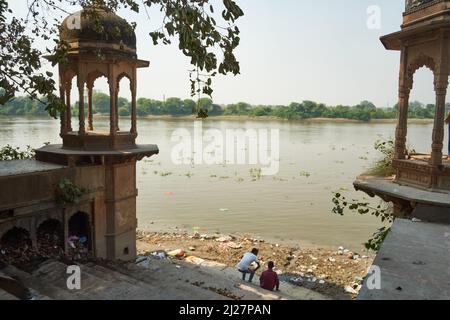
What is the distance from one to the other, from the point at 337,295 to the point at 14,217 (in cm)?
684

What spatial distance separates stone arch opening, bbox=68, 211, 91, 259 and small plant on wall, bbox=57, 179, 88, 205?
0.97 metres

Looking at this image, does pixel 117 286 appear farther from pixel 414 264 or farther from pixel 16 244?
pixel 414 264

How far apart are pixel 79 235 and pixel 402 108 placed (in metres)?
6.61

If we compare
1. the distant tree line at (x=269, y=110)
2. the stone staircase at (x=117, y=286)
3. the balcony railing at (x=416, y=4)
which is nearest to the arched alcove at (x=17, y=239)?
the stone staircase at (x=117, y=286)

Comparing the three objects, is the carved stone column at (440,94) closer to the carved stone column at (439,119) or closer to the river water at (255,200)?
the carved stone column at (439,119)

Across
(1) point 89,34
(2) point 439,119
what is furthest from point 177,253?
(2) point 439,119

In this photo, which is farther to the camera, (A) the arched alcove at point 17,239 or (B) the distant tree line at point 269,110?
(B) the distant tree line at point 269,110

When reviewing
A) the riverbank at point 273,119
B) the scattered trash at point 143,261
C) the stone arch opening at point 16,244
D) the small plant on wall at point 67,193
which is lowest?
the scattered trash at point 143,261

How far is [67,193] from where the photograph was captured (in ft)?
23.3

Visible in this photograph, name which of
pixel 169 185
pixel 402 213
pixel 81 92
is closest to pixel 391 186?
pixel 402 213

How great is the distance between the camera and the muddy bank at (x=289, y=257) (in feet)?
32.2

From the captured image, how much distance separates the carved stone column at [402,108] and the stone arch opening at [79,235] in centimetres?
608

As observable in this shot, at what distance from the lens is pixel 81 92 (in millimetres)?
8617

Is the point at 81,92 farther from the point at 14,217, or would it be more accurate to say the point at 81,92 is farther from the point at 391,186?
the point at 391,186
